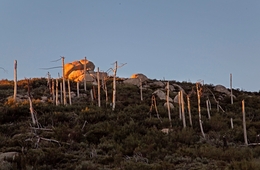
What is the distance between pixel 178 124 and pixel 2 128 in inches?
321

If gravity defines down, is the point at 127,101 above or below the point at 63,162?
above

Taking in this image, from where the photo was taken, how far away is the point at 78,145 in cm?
1237

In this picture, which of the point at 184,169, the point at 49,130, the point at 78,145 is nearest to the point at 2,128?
the point at 49,130

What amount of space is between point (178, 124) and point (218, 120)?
2.58m

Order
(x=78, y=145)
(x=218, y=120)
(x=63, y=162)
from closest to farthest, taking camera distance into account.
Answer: (x=63, y=162), (x=78, y=145), (x=218, y=120)

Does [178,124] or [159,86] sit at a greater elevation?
[159,86]

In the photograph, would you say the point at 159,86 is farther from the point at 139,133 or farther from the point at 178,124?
the point at 139,133

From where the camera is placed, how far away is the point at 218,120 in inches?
725

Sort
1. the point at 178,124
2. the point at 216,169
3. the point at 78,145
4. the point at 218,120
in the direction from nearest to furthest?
the point at 216,169 < the point at 78,145 < the point at 178,124 < the point at 218,120

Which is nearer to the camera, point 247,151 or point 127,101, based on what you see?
point 247,151

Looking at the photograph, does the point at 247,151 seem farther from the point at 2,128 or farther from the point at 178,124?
the point at 2,128

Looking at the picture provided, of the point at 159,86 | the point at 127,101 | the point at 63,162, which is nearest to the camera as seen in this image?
the point at 63,162

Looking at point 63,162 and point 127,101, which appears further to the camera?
point 127,101

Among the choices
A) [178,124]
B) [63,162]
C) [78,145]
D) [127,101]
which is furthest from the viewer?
[127,101]
